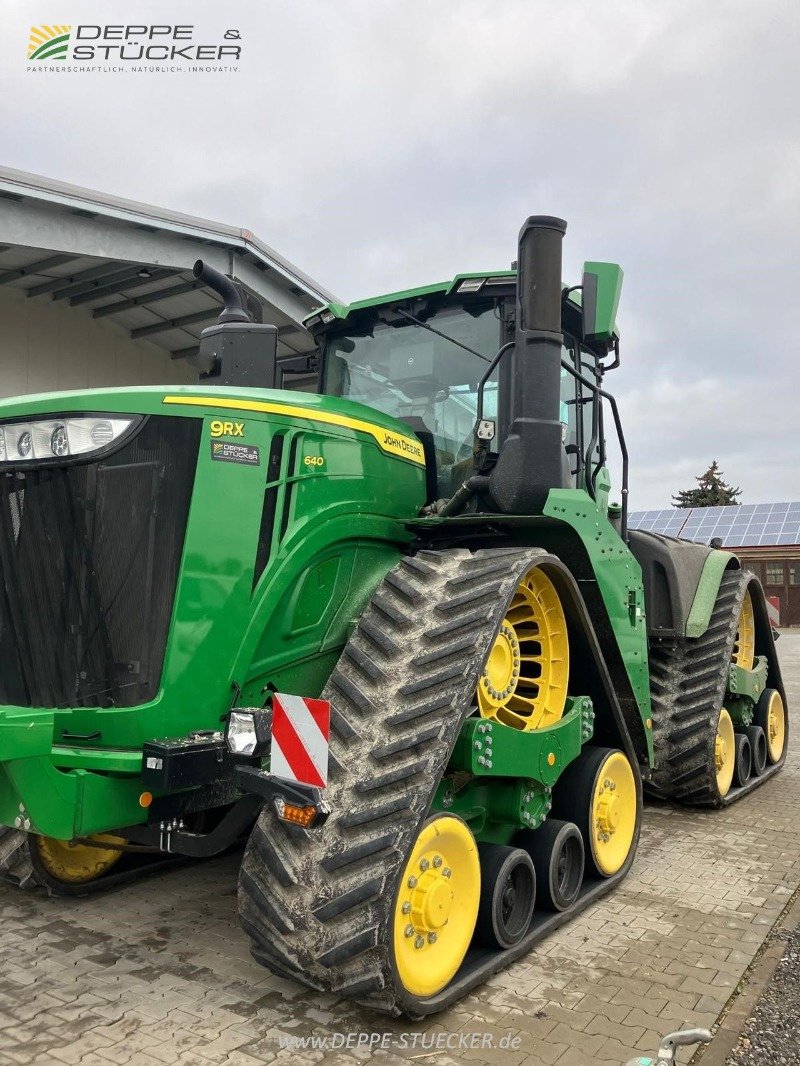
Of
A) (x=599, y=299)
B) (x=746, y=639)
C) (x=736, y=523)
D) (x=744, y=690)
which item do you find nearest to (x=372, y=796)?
(x=599, y=299)

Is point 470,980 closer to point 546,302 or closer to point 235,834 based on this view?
point 235,834

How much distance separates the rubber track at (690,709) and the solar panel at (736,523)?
24357 mm

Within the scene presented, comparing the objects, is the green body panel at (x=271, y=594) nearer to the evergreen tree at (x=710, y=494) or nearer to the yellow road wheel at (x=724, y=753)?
the yellow road wheel at (x=724, y=753)

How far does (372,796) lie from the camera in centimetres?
305

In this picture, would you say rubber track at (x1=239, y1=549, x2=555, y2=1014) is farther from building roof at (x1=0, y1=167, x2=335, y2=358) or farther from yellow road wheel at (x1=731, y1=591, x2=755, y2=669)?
yellow road wheel at (x1=731, y1=591, x2=755, y2=669)

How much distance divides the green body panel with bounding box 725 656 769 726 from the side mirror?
345cm

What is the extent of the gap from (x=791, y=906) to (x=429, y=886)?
2.31 meters

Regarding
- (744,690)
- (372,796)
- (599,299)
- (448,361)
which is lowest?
(372,796)

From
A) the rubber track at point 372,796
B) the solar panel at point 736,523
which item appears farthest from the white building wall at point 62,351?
the solar panel at point 736,523

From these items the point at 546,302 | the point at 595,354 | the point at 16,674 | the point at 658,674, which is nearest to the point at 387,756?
the point at 16,674

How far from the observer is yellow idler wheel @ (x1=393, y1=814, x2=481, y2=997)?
2.98m

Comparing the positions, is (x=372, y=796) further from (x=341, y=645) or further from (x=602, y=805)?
(x=602, y=805)

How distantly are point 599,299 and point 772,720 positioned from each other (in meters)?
5.08

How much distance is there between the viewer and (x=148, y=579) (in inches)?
126
